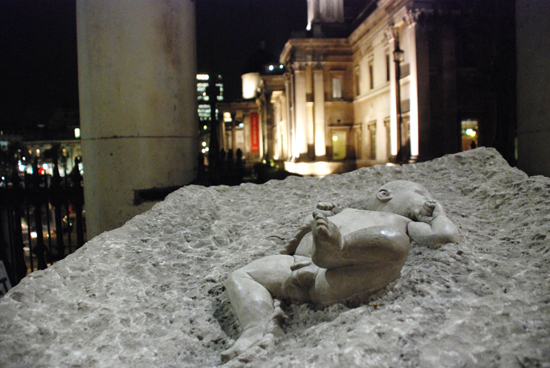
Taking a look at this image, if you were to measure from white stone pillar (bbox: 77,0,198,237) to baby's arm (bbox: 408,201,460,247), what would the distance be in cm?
379

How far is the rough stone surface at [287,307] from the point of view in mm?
1873

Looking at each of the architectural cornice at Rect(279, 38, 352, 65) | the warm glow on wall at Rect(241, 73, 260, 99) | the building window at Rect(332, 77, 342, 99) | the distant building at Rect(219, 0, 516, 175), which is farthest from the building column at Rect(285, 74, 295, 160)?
the warm glow on wall at Rect(241, 73, 260, 99)

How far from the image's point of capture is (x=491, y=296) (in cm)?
211

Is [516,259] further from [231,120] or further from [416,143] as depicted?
[231,120]

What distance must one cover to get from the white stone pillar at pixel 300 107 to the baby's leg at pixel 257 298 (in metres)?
27.3

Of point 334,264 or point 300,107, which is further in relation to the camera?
point 300,107

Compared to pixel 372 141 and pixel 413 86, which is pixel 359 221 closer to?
pixel 413 86

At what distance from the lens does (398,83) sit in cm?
1870

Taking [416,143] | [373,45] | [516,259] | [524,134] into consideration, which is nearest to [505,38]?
[524,134]

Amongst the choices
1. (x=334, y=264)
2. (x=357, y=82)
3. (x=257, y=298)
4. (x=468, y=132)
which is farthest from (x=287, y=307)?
(x=357, y=82)

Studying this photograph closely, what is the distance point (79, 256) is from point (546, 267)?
3.09 meters

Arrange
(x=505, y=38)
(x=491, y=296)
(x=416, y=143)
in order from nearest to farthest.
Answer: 1. (x=491, y=296)
2. (x=505, y=38)
3. (x=416, y=143)

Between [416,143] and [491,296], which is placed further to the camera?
[416,143]

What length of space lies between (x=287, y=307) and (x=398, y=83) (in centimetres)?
A: 1789
